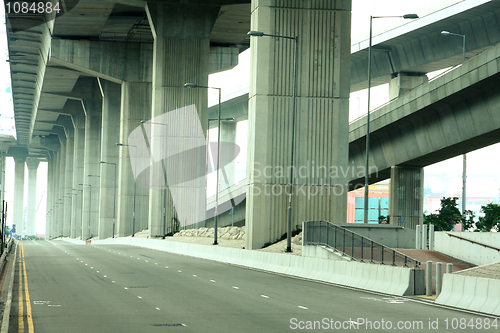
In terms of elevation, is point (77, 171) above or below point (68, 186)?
above

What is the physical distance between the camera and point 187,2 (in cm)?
6372

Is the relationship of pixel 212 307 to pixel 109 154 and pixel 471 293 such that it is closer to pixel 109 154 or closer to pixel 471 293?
pixel 471 293

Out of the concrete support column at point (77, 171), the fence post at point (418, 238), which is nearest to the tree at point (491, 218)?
the fence post at point (418, 238)

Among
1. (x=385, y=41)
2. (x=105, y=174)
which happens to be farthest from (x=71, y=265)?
(x=105, y=174)

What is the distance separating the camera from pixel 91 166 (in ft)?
364

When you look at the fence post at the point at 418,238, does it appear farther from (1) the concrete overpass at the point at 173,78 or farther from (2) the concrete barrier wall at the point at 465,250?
(1) the concrete overpass at the point at 173,78

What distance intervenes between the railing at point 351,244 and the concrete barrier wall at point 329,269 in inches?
29.5

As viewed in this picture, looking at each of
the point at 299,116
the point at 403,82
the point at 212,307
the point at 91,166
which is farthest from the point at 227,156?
the point at 212,307

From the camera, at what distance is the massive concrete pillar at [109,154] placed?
93.0 meters

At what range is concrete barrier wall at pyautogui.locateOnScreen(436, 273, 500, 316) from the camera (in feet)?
55.4

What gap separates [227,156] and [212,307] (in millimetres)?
91639

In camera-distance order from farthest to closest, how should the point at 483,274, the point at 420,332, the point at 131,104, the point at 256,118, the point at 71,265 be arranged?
the point at 131,104 < the point at 256,118 < the point at 71,265 < the point at 483,274 < the point at 420,332

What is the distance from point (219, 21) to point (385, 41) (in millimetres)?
18345

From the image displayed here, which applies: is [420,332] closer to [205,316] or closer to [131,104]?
[205,316]
